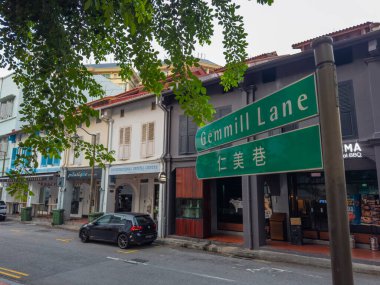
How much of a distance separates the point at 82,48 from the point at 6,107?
30782 mm

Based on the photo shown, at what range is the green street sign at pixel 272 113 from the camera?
1991mm

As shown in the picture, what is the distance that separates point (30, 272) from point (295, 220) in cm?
970

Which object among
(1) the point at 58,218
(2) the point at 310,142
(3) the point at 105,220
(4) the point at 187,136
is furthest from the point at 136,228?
(2) the point at 310,142

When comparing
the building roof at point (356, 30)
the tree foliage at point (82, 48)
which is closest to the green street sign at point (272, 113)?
the tree foliage at point (82, 48)

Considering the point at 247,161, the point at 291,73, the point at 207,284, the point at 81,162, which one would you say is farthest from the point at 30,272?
the point at 81,162

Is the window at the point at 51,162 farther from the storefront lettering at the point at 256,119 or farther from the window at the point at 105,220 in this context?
the storefront lettering at the point at 256,119

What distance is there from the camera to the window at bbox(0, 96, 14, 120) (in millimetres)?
30062

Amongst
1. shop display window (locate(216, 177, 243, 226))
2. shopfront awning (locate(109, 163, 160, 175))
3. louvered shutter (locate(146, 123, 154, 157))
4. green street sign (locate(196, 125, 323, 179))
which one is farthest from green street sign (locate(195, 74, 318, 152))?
louvered shutter (locate(146, 123, 154, 157))

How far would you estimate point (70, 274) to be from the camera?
28.5 feet

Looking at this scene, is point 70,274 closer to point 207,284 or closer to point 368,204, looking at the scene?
point 207,284

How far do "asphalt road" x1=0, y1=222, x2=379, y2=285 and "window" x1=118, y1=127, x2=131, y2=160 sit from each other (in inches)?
264

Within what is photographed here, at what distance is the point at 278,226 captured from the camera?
13.4 metres

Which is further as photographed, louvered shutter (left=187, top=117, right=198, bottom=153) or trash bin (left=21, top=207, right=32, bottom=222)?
trash bin (left=21, top=207, right=32, bottom=222)

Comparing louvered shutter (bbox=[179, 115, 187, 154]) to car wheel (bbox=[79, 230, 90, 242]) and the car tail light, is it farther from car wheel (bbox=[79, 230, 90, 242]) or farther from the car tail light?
car wheel (bbox=[79, 230, 90, 242])
